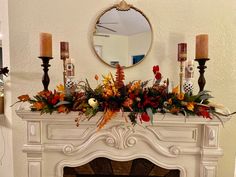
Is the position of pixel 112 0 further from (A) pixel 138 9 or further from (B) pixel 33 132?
(B) pixel 33 132

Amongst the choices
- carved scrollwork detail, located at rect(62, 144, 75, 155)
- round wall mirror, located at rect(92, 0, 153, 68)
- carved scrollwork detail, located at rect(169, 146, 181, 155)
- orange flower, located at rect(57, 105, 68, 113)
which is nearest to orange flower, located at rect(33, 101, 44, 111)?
orange flower, located at rect(57, 105, 68, 113)

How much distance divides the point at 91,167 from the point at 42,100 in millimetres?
630

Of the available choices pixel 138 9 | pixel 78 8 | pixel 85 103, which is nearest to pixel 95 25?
pixel 78 8

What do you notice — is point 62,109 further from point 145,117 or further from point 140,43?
point 140,43

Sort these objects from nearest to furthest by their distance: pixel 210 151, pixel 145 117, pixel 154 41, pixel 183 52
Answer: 1. pixel 145 117
2. pixel 210 151
3. pixel 183 52
4. pixel 154 41

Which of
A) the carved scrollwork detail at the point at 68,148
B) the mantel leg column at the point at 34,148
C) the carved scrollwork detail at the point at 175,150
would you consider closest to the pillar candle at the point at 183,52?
the carved scrollwork detail at the point at 175,150

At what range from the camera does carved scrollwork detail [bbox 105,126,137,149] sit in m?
1.29

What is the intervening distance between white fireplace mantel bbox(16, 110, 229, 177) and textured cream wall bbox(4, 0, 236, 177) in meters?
0.52

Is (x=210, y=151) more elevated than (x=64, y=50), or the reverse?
(x=64, y=50)

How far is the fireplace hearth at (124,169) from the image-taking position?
1351 millimetres

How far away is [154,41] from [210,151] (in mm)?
1026

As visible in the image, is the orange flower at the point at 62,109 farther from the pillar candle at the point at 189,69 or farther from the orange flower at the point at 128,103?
the pillar candle at the point at 189,69

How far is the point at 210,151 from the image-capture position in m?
1.27

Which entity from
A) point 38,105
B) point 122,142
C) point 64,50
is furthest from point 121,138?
point 64,50
